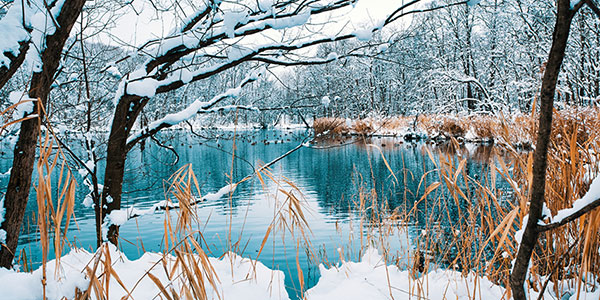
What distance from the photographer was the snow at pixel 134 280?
3.42 ft

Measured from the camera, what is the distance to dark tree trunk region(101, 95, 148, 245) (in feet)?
7.44

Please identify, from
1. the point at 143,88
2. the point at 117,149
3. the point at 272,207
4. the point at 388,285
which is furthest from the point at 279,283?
the point at 272,207

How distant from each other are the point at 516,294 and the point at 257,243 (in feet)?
15.3

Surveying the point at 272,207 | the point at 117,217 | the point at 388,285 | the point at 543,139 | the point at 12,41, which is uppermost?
the point at 12,41

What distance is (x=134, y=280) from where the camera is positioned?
1.70 metres

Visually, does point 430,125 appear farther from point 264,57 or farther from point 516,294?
point 516,294

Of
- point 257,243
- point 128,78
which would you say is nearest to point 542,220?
point 128,78

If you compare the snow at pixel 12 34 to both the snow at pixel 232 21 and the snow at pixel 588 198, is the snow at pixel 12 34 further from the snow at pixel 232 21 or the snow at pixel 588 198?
the snow at pixel 588 198

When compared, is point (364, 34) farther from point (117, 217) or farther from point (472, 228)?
point (117, 217)

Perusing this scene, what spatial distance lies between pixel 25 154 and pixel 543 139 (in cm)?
197

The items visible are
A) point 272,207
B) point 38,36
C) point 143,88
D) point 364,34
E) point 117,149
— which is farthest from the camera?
point 272,207

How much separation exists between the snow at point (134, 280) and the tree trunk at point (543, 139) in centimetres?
87

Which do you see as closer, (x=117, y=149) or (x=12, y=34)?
(x=12, y=34)

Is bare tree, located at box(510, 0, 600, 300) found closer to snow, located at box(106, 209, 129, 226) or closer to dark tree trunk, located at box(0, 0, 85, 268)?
dark tree trunk, located at box(0, 0, 85, 268)
